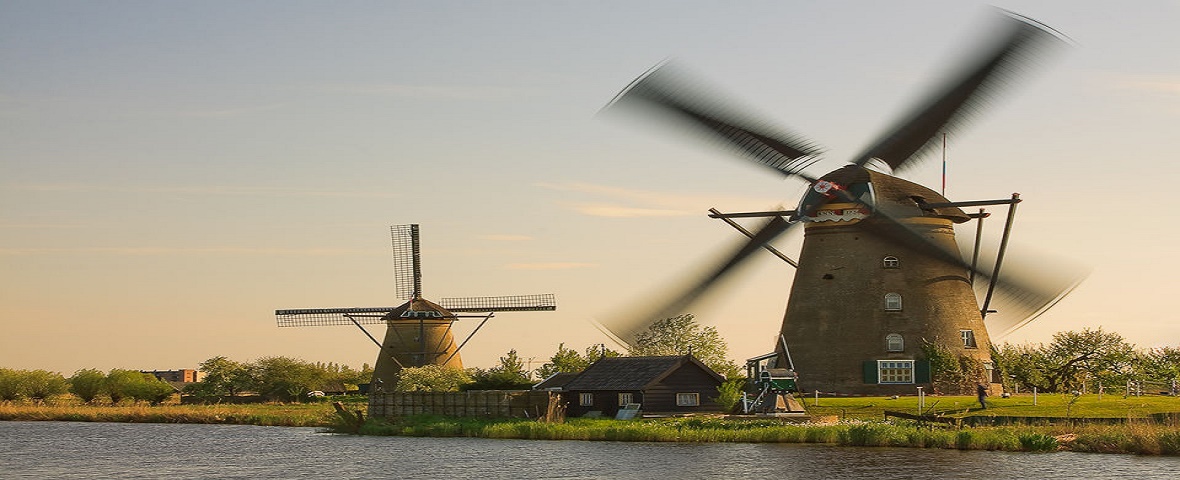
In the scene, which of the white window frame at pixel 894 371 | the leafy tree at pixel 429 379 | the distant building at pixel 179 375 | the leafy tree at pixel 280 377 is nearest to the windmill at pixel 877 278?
the white window frame at pixel 894 371

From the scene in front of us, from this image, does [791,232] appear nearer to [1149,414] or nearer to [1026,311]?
[1026,311]

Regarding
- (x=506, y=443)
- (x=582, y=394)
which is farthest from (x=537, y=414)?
(x=506, y=443)

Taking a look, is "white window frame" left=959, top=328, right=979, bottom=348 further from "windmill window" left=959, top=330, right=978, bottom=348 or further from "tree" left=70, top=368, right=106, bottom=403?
"tree" left=70, top=368, right=106, bottom=403

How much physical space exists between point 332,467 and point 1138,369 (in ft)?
99.7

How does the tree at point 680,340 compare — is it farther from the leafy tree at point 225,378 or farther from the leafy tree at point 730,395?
the leafy tree at point 225,378

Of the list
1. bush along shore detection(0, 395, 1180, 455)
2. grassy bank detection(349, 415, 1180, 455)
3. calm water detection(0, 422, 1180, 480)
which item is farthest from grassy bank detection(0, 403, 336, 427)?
grassy bank detection(349, 415, 1180, 455)

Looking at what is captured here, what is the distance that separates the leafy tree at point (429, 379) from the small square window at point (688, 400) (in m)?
13.9

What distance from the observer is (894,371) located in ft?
151

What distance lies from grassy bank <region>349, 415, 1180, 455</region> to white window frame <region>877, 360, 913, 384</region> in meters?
6.45

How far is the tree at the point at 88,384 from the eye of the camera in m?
81.2

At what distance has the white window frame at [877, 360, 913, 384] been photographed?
151 feet

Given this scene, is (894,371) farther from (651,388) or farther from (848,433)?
(848,433)

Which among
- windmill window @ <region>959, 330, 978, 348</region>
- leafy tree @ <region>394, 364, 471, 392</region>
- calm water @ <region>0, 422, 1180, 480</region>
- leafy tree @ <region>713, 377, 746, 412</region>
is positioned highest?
windmill window @ <region>959, 330, 978, 348</region>

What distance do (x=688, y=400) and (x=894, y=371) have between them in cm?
680
